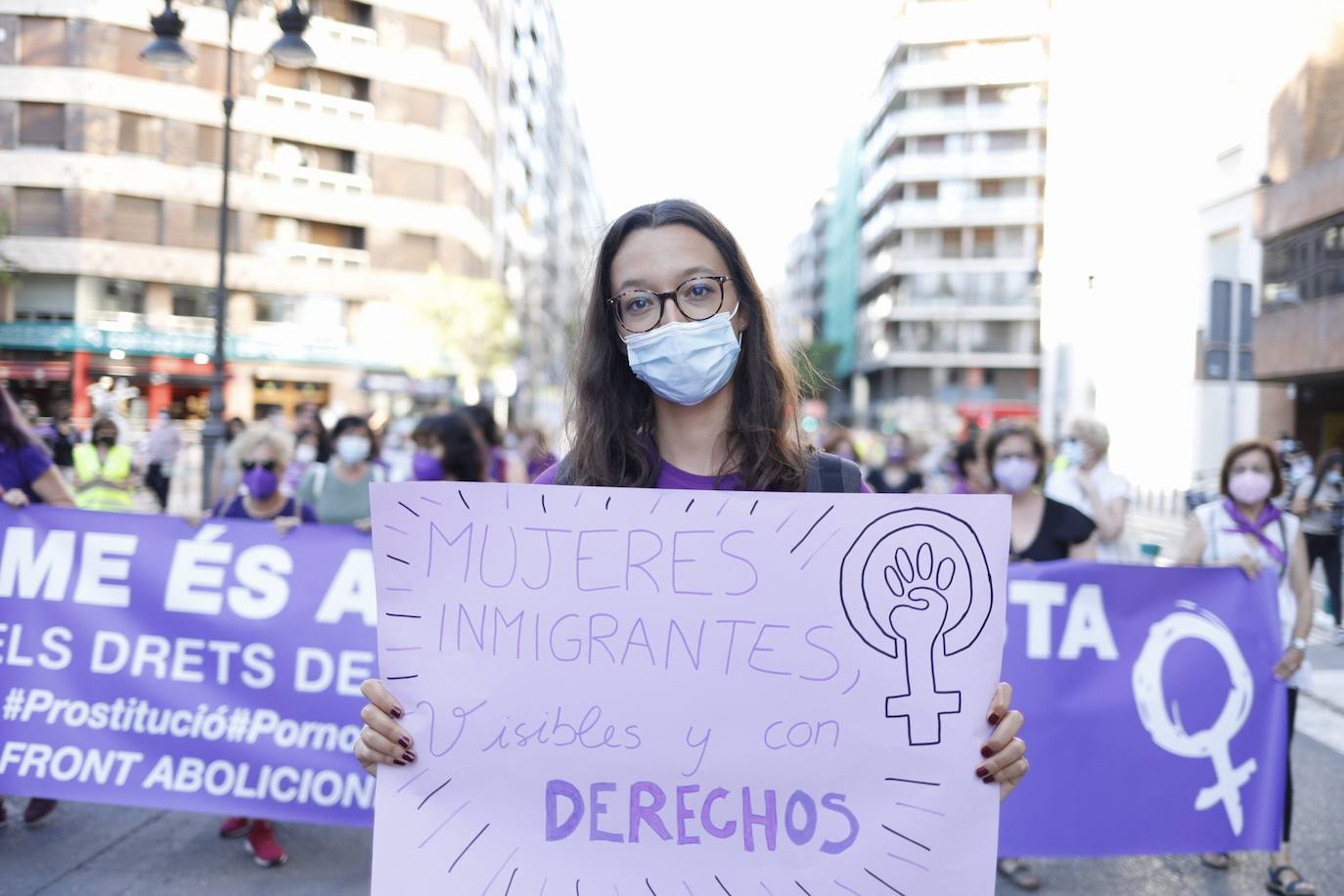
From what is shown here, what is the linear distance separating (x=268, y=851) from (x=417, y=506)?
312 centimetres

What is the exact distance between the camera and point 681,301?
215cm

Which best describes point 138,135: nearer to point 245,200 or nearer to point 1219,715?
point 245,200

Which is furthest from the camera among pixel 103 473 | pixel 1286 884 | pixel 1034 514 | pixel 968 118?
pixel 968 118

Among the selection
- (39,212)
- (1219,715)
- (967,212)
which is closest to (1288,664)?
(1219,715)

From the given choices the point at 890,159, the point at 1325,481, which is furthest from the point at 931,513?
the point at 890,159

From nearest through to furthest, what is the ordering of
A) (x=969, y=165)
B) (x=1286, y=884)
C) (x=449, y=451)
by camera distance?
(x=1286, y=884), (x=449, y=451), (x=969, y=165)

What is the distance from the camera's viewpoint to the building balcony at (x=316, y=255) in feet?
124

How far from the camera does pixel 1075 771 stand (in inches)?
169

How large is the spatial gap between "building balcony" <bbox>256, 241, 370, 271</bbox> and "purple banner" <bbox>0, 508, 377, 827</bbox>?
3551 centimetres

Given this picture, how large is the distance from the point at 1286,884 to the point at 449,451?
4578 mm

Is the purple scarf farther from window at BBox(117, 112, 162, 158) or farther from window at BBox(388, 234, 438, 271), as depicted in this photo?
window at BBox(388, 234, 438, 271)

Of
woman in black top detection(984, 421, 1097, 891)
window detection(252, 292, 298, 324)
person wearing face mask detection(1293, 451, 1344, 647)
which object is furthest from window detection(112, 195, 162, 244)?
woman in black top detection(984, 421, 1097, 891)

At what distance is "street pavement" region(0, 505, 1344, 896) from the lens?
4188 mm

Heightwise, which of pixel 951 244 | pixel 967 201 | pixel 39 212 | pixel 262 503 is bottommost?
pixel 262 503
